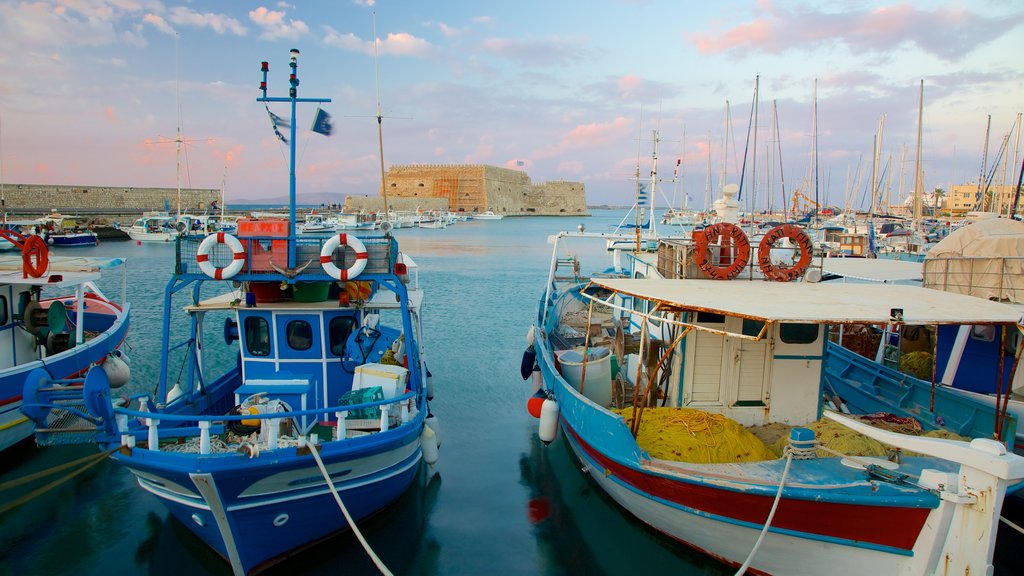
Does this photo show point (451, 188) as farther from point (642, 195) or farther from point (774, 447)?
point (774, 447)

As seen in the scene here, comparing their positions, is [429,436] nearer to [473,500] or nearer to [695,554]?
[473,500]

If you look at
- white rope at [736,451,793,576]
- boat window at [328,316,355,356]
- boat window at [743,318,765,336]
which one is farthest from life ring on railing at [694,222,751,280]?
boat window at [328,316,355,356]

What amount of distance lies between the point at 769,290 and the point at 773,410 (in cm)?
166

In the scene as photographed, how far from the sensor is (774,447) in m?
7.60

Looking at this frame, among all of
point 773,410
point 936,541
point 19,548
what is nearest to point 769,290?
point 773,410

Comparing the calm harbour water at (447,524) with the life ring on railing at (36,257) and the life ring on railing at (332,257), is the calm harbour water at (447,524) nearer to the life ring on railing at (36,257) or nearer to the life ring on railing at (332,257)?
the life ring on railing at (36,257)

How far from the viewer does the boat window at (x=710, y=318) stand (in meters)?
8.40

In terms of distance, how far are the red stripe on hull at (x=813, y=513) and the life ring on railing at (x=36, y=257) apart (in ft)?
36.2

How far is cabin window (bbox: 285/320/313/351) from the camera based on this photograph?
358 inches

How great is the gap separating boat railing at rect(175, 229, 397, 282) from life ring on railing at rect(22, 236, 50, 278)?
13.2 ft

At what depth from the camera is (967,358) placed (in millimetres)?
9852

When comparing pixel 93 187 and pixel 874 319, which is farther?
pixel 93 187

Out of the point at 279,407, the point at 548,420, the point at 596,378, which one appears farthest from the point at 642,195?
the point at 279,407

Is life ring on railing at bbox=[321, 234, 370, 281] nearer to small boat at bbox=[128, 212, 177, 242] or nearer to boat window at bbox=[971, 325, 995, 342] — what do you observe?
boat window at bbox=[971, 325, 995, 342]
